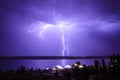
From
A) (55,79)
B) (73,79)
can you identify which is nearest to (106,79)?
(73,79)

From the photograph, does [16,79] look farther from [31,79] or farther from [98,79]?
[98,79]

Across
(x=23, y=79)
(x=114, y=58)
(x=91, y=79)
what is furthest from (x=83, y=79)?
(x=114, y=58)

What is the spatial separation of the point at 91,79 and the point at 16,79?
7792 mm

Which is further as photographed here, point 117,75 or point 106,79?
point 117,75

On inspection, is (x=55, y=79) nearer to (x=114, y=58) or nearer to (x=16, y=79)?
(x=16, y=79)

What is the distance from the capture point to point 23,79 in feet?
68.7

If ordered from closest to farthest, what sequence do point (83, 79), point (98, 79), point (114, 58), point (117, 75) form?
point (98, 79)
point (83, 79)
point (117, 75)
point (114, 58)

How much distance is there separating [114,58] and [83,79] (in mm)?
18760

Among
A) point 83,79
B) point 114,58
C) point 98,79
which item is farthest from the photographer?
point 114,58

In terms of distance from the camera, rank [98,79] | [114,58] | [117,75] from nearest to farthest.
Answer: [98,79]
[117,75]
[114,58]

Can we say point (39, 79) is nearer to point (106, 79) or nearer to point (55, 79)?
point (55, 79)

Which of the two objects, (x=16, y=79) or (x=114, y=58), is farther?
(x=114, y=58)

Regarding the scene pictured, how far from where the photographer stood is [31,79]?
67.8 ft

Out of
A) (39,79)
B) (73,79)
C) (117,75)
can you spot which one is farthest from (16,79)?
(117,75)
